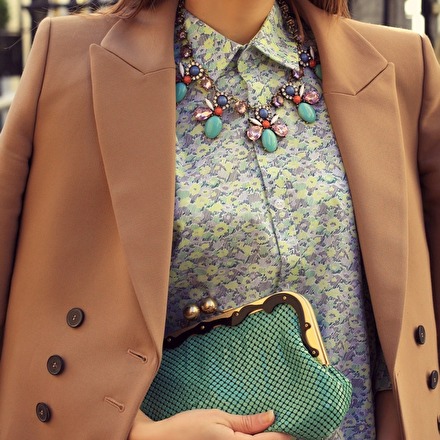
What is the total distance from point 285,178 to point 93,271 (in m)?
0.51

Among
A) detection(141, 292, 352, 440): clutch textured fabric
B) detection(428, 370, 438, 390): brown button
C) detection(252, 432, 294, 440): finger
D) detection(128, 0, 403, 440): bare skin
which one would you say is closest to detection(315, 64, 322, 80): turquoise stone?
detection(128, 0, 403, 440): bare skin

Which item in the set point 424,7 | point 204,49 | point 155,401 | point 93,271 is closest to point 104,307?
point 93,271

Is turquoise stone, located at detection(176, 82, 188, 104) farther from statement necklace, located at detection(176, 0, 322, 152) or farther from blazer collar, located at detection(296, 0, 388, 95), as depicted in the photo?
blazer collar, located at detection(296, 0, 388, 95)

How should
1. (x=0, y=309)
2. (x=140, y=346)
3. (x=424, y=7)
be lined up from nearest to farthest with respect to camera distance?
(x=140, y=346)
(x=0, y=309)
(x=424, y=7)

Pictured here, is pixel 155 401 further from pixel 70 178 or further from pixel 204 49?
pixel 204 49

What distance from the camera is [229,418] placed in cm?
224

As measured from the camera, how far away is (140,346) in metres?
2.28

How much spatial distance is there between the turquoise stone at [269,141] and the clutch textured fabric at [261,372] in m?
0.37

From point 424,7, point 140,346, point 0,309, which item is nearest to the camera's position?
point 140,346

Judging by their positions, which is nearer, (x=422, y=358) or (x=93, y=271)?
(x=93, y=271)

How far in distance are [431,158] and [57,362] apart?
1.08m

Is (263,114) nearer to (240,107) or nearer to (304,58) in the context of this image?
(240,107)

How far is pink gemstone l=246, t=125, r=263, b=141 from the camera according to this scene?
2.45 m

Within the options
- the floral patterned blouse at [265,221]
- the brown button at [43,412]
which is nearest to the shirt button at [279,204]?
the floral patterned blouse at [265,221]
